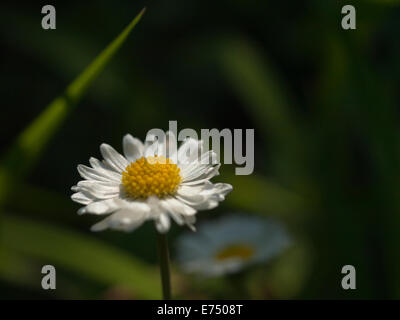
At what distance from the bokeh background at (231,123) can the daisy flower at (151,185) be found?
0.32 m

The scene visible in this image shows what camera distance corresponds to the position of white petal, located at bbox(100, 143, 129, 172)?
29.6 inches

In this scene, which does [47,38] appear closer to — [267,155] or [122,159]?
[267,155]

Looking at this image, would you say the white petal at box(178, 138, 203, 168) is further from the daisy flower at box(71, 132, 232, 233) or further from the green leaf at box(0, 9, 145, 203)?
the green leaf at box(0, 9, 145, 203)

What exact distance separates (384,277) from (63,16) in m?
1.55

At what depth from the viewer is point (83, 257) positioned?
139 centimetres

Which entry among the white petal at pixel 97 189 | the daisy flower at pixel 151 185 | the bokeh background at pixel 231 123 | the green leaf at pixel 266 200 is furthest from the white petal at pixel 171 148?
the green leaf at pixel 266 200

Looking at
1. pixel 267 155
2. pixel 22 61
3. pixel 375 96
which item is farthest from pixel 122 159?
pixel 22 61

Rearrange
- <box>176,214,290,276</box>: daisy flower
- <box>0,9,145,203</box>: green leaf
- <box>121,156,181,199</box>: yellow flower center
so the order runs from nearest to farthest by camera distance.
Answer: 1. <box>121,156,181,199</box>: yellow flower center
2. <box>0,9,145,203</box>: green leaf
3. <box>176,214,290,276</box>: daisy flower

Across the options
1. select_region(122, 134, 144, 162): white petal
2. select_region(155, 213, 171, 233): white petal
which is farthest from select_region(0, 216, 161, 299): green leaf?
select_region(155, 213, 171, 233): white petal

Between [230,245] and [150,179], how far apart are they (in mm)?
731

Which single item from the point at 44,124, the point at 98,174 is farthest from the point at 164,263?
the point at 44,124

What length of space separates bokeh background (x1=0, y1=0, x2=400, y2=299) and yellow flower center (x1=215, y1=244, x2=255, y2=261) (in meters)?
0.07

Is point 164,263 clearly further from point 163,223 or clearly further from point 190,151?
point 190,151

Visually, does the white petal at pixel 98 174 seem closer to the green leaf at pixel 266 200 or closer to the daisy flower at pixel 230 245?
the daisy flower at pixel 230 245
